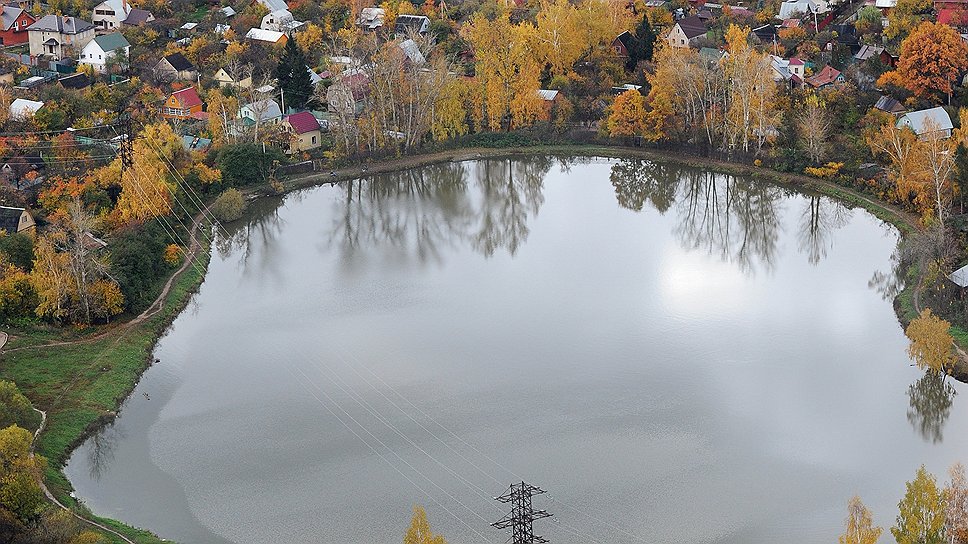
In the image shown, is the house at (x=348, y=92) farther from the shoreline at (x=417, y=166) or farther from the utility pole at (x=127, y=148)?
the utility pole at (x=127, y=148)

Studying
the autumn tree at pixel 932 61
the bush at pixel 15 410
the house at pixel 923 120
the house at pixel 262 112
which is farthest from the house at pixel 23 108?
the autumn tree at pixel 932 61

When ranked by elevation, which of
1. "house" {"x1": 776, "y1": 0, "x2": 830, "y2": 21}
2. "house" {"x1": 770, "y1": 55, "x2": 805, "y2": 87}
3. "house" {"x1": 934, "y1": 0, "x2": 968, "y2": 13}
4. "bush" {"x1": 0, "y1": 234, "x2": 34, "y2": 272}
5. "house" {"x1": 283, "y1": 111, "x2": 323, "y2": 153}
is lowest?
"bush" {"x1": 0, "y1": 234, "x2": 34, "y2": 272}

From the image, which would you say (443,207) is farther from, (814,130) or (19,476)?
(19,476)

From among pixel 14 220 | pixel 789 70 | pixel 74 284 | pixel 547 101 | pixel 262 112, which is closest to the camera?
pixel 74 284

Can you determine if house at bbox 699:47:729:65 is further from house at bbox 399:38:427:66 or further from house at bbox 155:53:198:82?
house at bbox 155:53:198:82

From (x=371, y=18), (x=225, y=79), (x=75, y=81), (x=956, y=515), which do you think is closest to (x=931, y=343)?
(x=956, y=515)

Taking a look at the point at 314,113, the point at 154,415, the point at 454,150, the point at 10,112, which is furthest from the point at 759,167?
the point at 10,112

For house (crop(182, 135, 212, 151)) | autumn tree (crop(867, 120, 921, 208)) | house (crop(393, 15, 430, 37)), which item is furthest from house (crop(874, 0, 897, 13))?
house (crop(182, 135, 212, 151))
